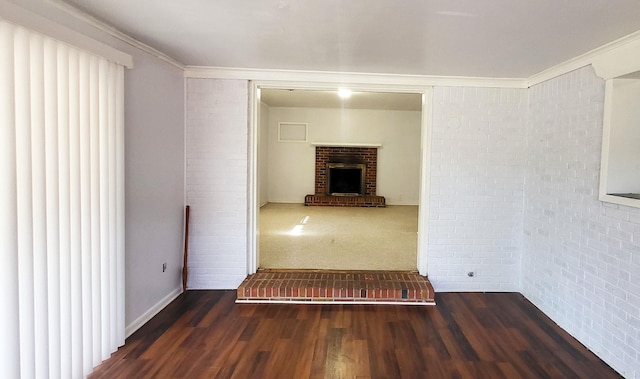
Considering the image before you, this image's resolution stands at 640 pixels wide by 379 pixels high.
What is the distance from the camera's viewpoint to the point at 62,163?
1.99 meters

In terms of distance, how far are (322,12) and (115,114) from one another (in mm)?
1533

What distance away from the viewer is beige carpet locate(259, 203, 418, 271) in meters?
4.24

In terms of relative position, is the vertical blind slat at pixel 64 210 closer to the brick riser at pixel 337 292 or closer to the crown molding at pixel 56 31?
the crown molding at pixel 56 31

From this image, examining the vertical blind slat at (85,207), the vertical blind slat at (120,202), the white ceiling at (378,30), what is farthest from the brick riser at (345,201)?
the vertical blind slat at (85,207)

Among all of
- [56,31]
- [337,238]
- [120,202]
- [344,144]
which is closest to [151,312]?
[120,202]

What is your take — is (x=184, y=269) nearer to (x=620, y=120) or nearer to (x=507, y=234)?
(x=507, y=234)

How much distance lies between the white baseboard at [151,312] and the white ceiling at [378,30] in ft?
7.17

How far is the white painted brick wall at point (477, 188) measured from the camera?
3639 millimetres

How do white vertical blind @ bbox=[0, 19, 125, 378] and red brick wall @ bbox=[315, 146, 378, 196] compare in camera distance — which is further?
red brick wall @ bbox=[315, 146, 378, 196]

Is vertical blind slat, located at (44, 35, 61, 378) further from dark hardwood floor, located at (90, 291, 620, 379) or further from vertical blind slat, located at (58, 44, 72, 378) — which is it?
dark hardwood floor, located at (90, 291, 620, 379)

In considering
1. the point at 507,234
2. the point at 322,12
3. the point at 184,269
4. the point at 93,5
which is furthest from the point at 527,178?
the point at 93,5

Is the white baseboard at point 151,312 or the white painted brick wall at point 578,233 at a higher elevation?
the white painted brick wall at point 578,233

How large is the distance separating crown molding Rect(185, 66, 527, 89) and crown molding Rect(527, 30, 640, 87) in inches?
29.3

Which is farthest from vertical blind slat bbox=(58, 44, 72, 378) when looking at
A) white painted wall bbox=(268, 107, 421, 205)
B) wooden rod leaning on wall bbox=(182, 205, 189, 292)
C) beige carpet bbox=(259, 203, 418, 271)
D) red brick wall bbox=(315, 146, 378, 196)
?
red brick wall bbox=(315, 146, 378, 196)
